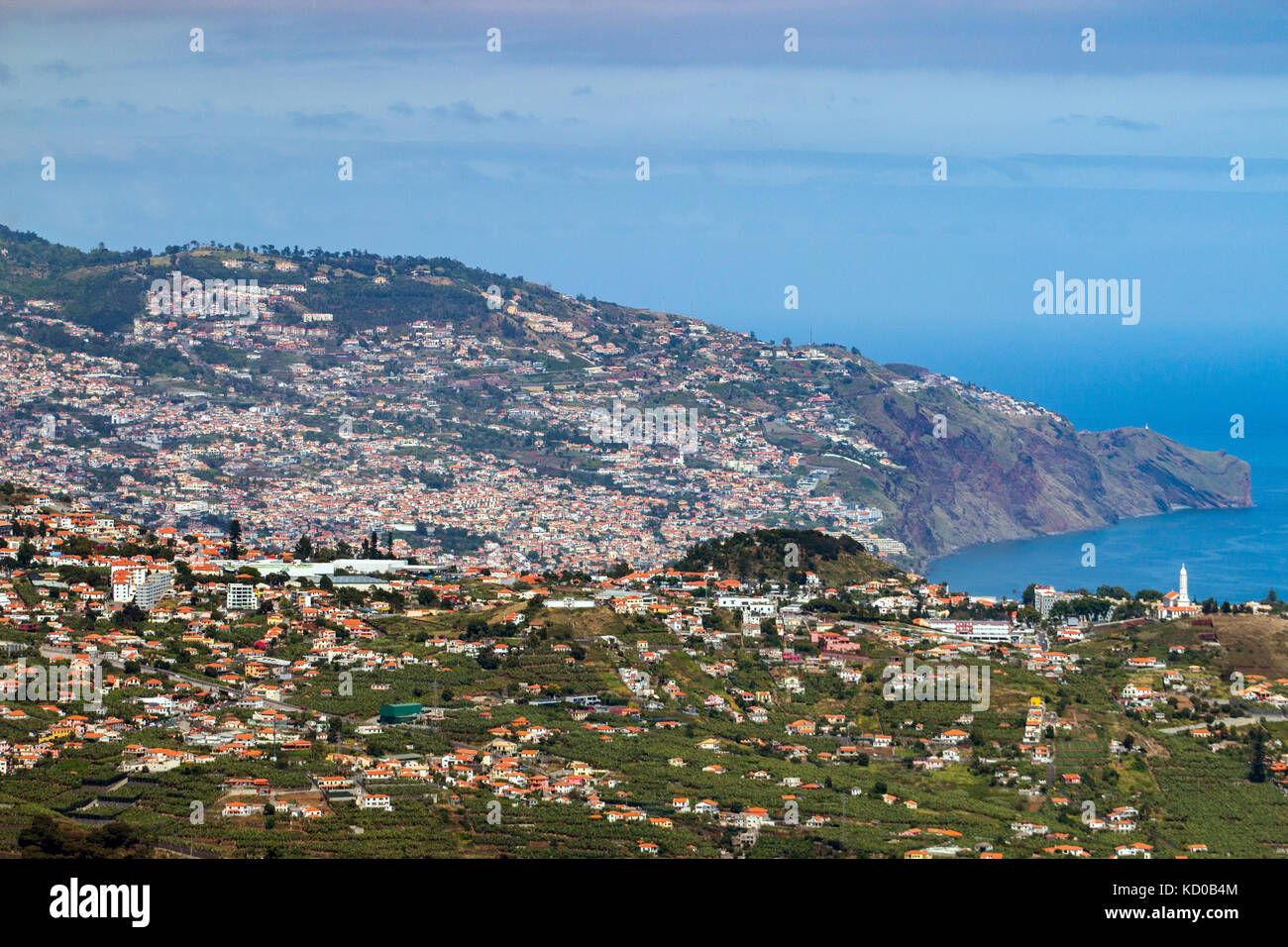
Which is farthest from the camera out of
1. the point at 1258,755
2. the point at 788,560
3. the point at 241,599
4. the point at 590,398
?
the point at 590,398

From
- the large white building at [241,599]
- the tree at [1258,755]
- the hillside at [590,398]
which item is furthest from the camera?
the hillside at [590,398]

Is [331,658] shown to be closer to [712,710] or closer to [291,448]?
[712,710]

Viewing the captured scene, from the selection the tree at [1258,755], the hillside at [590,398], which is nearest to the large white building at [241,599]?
the tree at [1258,755]

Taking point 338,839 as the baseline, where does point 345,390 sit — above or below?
above

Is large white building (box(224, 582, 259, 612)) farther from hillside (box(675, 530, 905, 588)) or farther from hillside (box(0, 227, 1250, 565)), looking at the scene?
hillside (box(0, 227, 1250, 565))

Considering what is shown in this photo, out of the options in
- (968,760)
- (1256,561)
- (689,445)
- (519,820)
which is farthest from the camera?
(689,445)

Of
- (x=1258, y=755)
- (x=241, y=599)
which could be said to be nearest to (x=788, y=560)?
(x=241, y=599)

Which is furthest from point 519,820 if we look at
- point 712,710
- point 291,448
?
point 291,448

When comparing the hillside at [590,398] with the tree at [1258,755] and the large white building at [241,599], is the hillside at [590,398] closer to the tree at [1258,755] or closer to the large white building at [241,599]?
the large white building at [241,599]

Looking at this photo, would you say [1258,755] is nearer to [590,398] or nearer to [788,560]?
[788,560]

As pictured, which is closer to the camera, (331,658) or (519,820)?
(519,820)

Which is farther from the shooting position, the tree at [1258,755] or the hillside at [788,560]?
the hillside at [788,560]
